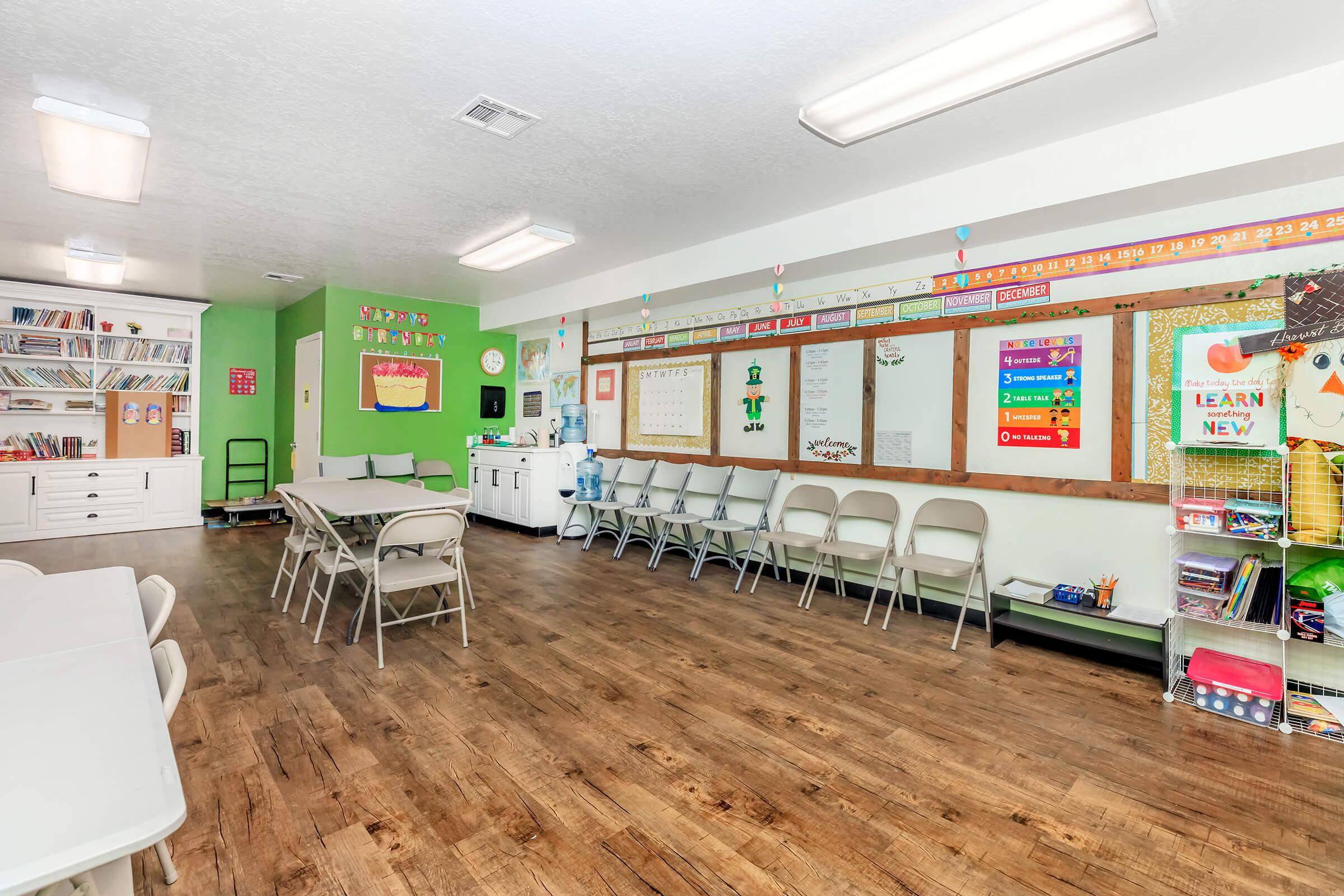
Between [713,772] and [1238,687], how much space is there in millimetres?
2431

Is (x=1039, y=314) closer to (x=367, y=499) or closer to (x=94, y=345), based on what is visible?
(x=367, y=499)

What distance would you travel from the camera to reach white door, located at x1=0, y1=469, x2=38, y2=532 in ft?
20.3

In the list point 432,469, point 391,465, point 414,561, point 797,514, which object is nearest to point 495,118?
point 414,561

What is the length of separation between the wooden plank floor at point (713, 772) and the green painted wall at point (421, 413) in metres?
3.34

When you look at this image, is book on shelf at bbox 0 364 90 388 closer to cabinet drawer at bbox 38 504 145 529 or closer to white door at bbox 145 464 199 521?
white door at bbox 145 464 199 521

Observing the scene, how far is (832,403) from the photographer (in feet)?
16.2

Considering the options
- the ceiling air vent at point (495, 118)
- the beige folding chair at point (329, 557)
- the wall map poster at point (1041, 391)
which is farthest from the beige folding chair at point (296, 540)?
the wall map poster at point (1041, 391)

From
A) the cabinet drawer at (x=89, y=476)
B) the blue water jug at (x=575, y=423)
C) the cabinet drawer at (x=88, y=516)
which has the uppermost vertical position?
the blue water jug at (x=575, y=423)

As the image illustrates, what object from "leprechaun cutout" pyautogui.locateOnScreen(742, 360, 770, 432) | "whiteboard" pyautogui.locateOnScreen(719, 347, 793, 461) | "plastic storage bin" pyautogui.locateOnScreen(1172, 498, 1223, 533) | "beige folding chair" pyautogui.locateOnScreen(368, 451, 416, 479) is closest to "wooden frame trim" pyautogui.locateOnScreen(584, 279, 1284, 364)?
"whiteboard" pyautogui.locateOnScreen(719, 347, 793, 461)

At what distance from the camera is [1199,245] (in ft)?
10.8

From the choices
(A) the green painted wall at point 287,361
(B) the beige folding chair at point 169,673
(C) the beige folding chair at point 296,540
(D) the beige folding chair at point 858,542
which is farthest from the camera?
(A) the green painted wall at point 287,361

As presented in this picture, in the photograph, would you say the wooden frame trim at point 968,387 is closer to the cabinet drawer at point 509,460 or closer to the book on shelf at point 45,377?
the cabinet drawer at point 509,460

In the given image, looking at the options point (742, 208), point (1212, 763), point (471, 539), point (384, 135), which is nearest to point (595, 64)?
point (384, 135)

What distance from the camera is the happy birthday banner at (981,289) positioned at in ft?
10.1
